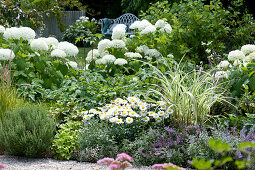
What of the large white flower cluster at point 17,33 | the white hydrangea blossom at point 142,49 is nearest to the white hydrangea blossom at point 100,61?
the white hydrangea blossom at point 142,49

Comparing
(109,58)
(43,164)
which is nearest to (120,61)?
(109,58)

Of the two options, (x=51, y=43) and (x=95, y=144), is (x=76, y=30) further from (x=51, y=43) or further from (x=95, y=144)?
(x=95, y=144)

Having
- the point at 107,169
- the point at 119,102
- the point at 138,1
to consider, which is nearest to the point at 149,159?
the point at 107,169

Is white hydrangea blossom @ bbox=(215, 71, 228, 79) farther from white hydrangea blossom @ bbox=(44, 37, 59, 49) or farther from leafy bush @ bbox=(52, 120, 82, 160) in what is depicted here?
white hydrangea blossom @ bbox=(44, 37, 59, 49)

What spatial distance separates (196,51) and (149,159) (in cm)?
354

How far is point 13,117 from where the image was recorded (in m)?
3.42

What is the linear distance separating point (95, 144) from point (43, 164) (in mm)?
546

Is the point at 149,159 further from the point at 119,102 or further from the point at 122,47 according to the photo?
the point at 122,47

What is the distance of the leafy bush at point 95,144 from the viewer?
10.5 feet

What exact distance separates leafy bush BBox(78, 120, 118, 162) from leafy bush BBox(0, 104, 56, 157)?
36 cm

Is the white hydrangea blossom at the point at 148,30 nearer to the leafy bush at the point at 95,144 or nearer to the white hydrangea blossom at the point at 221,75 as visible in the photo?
the white hydrangea blossom at the point at 221,75

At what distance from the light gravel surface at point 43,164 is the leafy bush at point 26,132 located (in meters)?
0.08

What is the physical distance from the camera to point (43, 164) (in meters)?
3.11

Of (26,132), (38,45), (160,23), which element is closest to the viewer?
(26,132)
